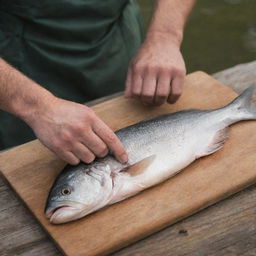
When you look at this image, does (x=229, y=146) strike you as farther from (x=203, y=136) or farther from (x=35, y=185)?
(x=35, y=185)

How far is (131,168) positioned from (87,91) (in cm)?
101

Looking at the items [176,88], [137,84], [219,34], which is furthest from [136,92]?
[219,34]

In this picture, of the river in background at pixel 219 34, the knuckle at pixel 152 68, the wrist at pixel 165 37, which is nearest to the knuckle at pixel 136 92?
the knuckle at pixel 152 68

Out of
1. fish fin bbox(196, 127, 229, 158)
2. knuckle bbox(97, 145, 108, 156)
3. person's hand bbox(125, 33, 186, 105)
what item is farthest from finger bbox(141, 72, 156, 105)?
knuckle bbox(97, 145, 108, 156)

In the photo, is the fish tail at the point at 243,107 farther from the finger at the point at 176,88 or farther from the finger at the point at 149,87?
the finger at the point at 149,87

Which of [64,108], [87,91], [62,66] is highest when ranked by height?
[64,108]

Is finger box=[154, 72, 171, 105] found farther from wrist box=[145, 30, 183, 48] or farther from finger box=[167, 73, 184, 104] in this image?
wrist box=[145, 30, 183, 48]

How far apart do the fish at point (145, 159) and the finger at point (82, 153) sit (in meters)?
0.04

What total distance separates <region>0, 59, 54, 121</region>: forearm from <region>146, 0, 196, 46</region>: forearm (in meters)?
0.79

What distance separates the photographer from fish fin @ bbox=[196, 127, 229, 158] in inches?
91.3

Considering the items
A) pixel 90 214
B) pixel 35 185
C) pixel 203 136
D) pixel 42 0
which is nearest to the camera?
pixel 90 214

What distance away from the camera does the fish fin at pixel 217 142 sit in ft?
7.61

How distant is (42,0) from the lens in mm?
2764

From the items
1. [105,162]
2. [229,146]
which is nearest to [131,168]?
[105,162]
